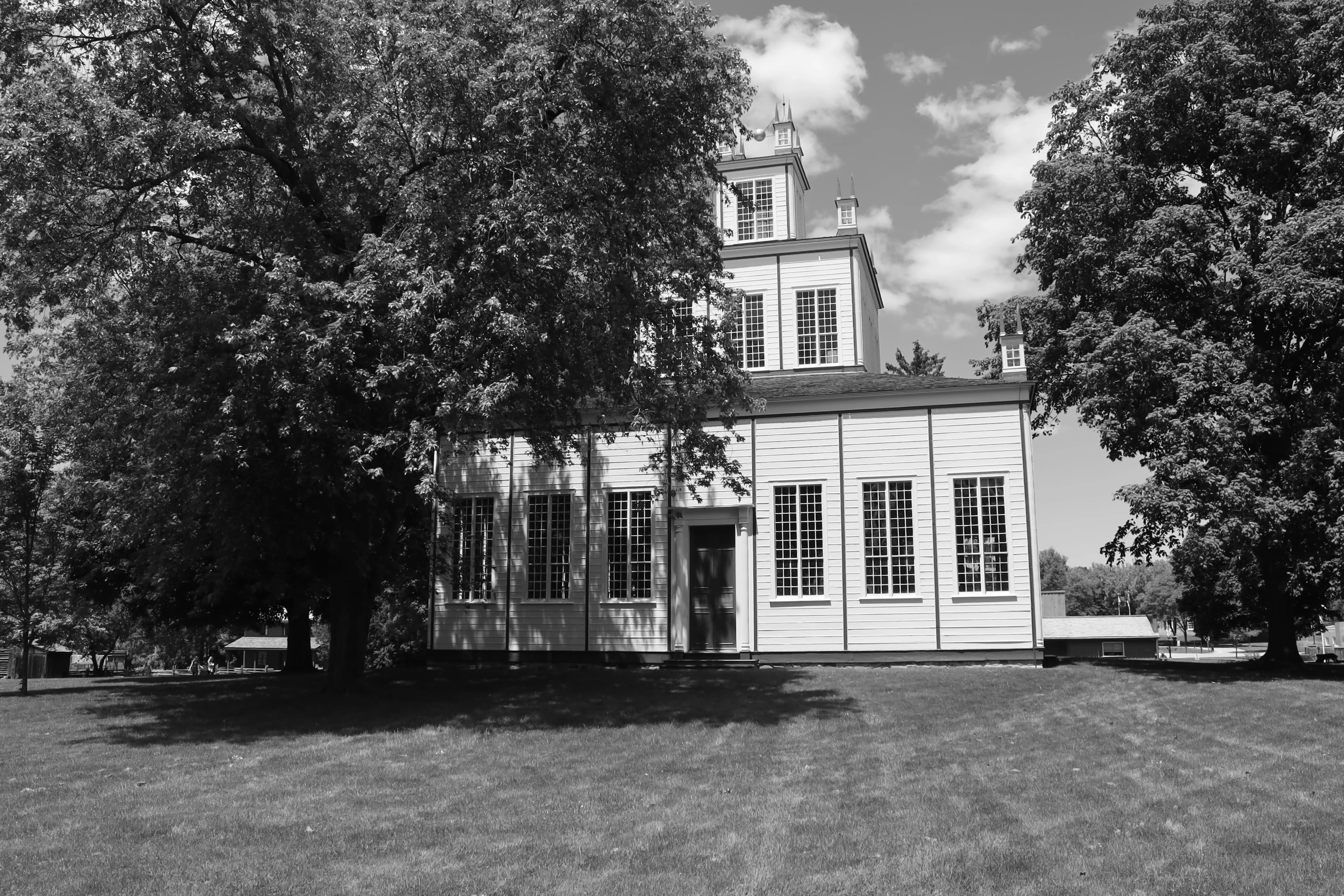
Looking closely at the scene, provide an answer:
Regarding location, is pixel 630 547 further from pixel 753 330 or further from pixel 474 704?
pixel 474 704

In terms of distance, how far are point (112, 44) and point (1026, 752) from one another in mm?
17920

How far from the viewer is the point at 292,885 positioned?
759 cm

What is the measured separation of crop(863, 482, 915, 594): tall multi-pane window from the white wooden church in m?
0.03

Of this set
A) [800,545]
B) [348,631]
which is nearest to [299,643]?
[348,631]

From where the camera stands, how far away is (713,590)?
24.6m

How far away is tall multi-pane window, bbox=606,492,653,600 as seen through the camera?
82.0ft

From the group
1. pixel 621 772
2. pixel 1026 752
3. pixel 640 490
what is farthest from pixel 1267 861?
pixel 640 490

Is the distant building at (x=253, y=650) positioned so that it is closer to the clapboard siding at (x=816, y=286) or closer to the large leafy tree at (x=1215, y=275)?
the clapboard siding at (x=816, y=286)

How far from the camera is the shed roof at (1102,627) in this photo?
57.5 meters

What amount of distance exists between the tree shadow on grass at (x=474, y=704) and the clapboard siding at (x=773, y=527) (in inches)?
60.6

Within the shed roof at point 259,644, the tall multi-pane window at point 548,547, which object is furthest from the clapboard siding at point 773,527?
the shed roof at point 259,644

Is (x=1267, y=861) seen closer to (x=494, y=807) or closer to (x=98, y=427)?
(x=494, y=807)

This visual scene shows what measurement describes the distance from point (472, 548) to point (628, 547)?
4200 millimetres

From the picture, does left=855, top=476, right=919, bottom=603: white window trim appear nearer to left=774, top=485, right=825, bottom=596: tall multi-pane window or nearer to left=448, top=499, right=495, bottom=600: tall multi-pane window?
left=774, top=485, right=825, bottom=596: tall multi-pane window
